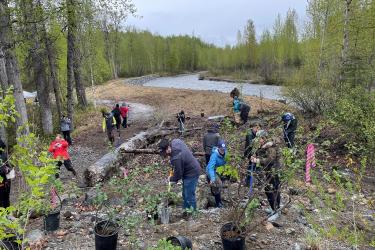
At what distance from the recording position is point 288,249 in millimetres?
5703

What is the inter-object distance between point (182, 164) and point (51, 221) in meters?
2.59

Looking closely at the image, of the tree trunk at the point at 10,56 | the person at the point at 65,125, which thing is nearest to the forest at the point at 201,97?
the tree trunk at the point at 10,56

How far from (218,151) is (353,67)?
10.0 metres

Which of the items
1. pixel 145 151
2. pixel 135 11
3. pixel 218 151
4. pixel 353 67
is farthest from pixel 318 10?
pixel 218 151

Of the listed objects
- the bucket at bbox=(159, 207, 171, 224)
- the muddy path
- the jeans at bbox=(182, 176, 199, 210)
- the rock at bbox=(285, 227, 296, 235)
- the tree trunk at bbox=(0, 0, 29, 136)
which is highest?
the tree trunk at bbox=(0, 0, 29, 136)

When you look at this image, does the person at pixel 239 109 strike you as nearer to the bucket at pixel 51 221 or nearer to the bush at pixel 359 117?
the bush at pixel 359 117

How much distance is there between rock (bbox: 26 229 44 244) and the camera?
6034 millimetres

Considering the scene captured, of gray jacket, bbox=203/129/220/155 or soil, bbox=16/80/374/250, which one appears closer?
soil, bbox=16/80/374/250

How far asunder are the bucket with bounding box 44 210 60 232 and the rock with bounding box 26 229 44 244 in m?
0.14

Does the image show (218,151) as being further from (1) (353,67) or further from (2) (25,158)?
(1) (353,67)

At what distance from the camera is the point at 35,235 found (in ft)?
20.4

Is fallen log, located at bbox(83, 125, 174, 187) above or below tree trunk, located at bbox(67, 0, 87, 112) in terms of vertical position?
below

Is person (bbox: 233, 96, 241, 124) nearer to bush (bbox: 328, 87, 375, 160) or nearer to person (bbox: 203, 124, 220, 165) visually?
bush (bbox: 328, 87, 375, 160)

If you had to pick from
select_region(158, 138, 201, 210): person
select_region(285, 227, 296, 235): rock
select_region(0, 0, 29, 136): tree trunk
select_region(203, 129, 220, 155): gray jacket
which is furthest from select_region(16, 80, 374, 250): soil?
select_region(0, 0, 29, 136): tree trunk
